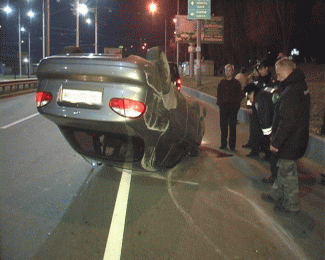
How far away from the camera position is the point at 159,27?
7519 centimetres

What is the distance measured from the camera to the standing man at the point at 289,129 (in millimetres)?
4473

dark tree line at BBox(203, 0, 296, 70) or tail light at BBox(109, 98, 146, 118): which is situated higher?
dark tree line at BBox(203, 0, 296, 70)

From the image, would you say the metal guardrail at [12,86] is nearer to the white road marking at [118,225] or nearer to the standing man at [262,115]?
the standing man at [262,115]

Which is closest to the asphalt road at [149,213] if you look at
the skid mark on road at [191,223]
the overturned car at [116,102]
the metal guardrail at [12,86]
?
the skid mark on road at [191,223]

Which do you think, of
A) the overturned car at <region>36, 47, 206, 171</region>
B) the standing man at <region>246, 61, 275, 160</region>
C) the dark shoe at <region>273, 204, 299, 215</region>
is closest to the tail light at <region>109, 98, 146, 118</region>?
the overturned car at <region>36, 47, 206, 171</region>

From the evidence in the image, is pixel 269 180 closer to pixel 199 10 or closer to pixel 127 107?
pixel 127 107

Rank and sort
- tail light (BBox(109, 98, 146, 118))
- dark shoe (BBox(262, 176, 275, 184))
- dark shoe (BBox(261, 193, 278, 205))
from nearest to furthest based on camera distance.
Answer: tail light (BBox(109, 98, 146, 118)), dark shoe (BBox(261, 193, 278, 205)), dark shoe (BBox(262, 176, 275, 184))

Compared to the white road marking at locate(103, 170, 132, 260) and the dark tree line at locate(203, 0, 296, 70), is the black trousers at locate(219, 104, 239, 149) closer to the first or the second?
the white road marking at locate(103, 170, 132, 260)

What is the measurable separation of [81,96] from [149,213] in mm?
1527

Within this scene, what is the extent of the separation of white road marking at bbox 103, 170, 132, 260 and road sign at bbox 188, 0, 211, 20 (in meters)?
22.0

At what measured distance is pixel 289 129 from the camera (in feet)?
14.7

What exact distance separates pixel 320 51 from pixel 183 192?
42.9 metres

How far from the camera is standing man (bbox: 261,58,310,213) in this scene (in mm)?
4473

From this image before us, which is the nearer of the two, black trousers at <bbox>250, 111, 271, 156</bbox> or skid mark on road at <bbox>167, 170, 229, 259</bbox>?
skid mark on road at <bbox>167, 170, 229, 259</bbox>
